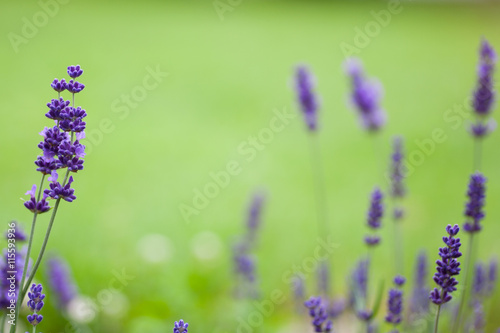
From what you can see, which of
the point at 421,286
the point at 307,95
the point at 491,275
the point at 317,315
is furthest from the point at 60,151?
the point at 491,275

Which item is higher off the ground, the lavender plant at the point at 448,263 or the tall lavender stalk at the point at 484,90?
the tall lavender stalk at the point at 484,90

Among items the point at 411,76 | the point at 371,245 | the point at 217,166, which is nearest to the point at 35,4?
the point at 217,166

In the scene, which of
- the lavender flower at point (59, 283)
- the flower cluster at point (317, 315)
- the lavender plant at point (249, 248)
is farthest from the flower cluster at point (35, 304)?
the lavender plant at point (249, 248)

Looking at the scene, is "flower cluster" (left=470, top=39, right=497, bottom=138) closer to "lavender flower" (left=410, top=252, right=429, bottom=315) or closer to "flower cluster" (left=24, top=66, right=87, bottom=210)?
"lavender flower" (left=410, top=252, right=429, bottom=315)

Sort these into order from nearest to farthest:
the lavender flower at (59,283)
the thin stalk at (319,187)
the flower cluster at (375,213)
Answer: the flower cluster at (375,213) → the lavender flower at (59,283) → the thin stalk at (319,187)

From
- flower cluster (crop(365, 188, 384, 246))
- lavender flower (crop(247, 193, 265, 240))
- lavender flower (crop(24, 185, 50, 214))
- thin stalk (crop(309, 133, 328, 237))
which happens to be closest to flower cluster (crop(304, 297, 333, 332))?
flower cluster (crop(365, 188, 384, 246))

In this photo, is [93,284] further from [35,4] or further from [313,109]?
[35,4]

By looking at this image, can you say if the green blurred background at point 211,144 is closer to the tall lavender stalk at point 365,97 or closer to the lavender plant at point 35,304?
the tall lavender stalk at point 365,97
